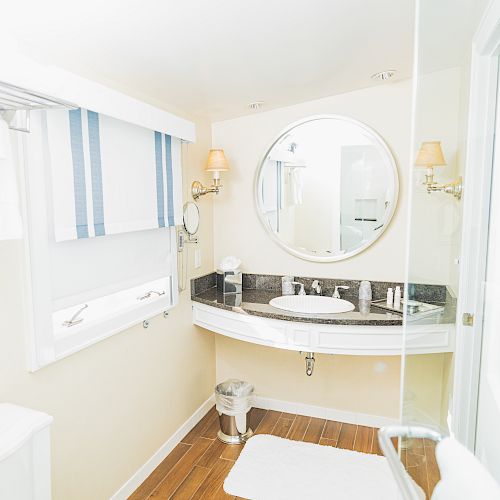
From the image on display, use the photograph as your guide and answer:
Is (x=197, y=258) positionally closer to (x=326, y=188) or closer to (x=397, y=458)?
(x=326, y=188)

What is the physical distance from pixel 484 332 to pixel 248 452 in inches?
69.0

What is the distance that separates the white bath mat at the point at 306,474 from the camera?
2.16 meters

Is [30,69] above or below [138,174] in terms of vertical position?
above

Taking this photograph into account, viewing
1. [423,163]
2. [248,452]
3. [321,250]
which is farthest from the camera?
[321,250]

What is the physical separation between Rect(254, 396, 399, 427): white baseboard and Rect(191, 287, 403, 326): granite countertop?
2.60 ft

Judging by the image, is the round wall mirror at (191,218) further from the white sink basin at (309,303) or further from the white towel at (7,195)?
the white towel at (7,195)

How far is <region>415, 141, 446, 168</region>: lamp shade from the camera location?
51.2 inches

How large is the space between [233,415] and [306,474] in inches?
21.7

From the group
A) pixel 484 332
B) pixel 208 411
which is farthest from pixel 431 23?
pixel 208 411

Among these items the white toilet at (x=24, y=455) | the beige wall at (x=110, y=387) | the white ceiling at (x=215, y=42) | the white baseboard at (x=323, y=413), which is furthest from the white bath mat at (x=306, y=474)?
the white ceiling at (x=215, y=42)

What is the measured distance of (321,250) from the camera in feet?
9.24

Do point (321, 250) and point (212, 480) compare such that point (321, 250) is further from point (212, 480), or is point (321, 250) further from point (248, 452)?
point (212, 480)

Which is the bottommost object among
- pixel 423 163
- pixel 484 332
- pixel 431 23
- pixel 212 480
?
pixel 212 480

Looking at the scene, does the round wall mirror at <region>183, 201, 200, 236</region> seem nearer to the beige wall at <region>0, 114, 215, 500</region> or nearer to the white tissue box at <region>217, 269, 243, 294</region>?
the beige wall at <region>0, 114, 215, 500</region>
